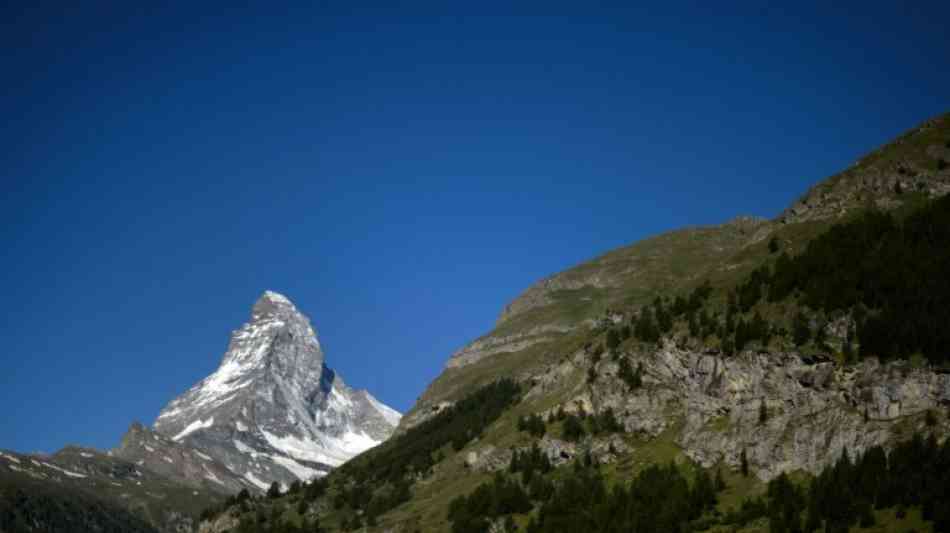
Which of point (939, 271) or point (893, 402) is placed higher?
point (939, 271)

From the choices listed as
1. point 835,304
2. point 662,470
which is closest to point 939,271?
point 835,304

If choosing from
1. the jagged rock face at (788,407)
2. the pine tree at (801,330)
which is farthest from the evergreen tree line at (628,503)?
the pine tree at (801,330)

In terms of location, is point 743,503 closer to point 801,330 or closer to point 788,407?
point 788,407

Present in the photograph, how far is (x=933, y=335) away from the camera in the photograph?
154 metres

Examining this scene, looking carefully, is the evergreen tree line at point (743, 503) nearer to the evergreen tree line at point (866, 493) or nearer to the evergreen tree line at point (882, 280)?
the evergreen tree line at point (866, 493)

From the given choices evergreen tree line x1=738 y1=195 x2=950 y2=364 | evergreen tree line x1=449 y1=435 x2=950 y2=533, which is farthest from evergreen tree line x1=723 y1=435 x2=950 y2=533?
evergreen tree line x1=738 y1=195 x2=950 y2=364

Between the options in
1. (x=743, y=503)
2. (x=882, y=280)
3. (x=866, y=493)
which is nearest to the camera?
(x=866, y=493)

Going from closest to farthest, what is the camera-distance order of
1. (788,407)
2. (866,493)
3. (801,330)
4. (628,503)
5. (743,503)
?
(866,493) → (743,503) → (788,407) → (628,503) → (801,330)

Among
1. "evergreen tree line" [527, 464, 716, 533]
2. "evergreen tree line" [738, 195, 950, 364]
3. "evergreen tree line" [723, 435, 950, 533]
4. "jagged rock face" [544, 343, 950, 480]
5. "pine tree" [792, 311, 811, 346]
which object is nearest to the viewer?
"evergreen tree line" [723, 435, 950, 533]

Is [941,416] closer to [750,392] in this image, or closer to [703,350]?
[750,392]

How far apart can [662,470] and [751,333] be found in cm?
2866

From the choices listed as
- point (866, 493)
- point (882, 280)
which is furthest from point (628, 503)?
point (882, 280)

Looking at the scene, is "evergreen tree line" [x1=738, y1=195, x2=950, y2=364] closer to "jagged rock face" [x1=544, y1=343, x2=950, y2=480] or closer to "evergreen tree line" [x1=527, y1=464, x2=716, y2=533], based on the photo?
"jagged rock face" [x1=544, y1=343, x2=950, y2=480]

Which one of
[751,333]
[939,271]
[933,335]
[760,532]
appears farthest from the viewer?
[751,333]
